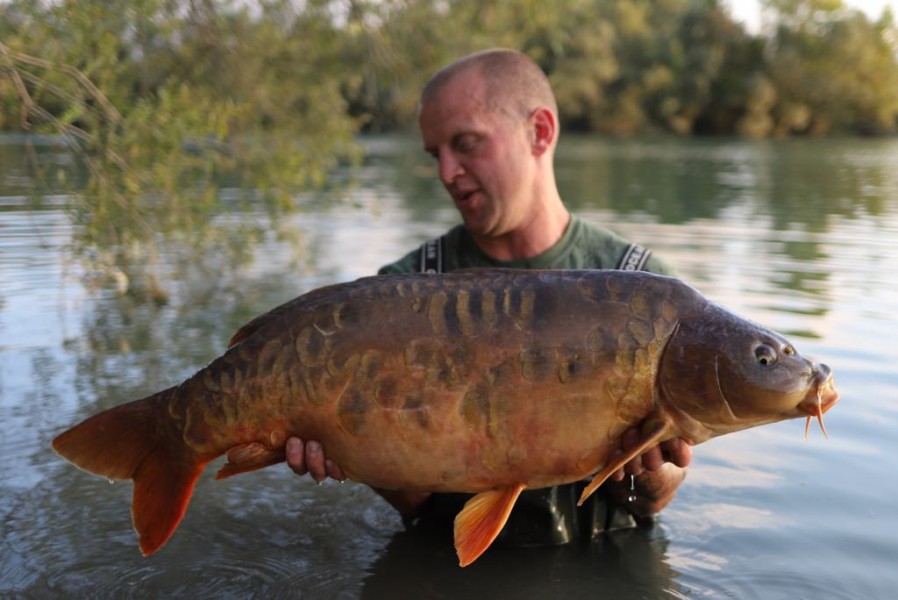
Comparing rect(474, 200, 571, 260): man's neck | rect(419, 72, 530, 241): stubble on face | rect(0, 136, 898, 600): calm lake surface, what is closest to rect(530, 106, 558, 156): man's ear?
rect(419, 72, 530, 241): stubble on face

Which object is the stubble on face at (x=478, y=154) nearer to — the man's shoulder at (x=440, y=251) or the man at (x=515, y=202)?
the man at (x=515, y=202)

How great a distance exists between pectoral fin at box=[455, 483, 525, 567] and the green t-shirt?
1.18 m

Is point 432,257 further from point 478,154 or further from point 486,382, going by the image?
point 486,382

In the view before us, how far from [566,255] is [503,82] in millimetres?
713

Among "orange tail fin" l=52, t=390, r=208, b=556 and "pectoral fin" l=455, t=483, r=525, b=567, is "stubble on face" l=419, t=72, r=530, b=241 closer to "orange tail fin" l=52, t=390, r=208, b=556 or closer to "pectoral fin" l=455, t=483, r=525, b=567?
"pectoral fin" l=455, t=483, r=525, b=567

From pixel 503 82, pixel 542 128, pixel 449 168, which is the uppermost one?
pixel 503 82

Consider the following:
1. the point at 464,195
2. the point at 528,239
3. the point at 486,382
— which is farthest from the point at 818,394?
the point at 464,195

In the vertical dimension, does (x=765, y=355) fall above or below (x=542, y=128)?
below

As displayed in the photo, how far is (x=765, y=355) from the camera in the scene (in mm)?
2539

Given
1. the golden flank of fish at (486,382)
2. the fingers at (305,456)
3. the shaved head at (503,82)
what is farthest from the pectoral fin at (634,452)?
the shaved head at (503,82)

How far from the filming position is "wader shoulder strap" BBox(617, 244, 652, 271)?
372cm

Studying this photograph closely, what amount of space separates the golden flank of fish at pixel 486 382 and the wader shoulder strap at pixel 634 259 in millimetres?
1039

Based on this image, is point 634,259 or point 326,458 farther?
point 634,259

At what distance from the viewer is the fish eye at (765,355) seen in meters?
2.54
